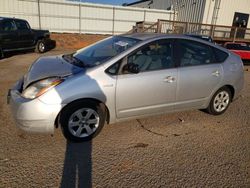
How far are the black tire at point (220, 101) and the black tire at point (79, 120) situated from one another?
2.27 metres

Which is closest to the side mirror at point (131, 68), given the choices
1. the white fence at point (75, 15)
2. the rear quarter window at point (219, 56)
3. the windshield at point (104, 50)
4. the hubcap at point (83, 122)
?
the windshield at point (104, 50)

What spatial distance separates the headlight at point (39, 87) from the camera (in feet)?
10.2

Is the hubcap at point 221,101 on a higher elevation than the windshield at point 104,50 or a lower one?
lower

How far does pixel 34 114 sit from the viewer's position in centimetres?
307

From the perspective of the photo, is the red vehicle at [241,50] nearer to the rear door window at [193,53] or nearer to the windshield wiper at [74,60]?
the rear door window at [193,53]

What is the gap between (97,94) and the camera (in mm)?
3301

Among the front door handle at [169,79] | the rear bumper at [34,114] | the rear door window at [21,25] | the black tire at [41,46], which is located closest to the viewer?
the rear bumper at [34,114]

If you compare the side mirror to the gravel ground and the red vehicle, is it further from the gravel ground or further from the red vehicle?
the red vehicle

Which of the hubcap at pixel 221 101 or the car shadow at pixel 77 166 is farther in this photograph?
the hubcap at pixel 221 101

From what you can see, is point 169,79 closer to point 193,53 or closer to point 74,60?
point 193,53

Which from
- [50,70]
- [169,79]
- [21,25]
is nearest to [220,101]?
[169,79]

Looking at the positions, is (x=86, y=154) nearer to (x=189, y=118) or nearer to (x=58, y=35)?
(x=189, y=118)

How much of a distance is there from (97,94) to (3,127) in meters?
1.73

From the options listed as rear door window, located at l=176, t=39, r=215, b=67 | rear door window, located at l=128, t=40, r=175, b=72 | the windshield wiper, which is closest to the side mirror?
rear door window, located at l=128, t=40, r=175, b=72
